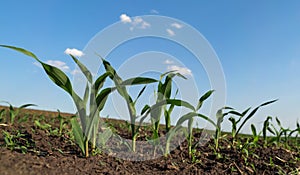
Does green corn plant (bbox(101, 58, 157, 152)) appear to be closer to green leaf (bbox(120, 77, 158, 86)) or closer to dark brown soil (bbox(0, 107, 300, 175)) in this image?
green leaf (bbox(120, 77, 158, 86))

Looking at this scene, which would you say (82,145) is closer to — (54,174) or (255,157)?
(54,174)

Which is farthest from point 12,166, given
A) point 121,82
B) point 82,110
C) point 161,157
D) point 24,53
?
point 161,157

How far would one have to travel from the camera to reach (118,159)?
2.42 metres

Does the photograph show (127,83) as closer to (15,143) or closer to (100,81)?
(100,81)

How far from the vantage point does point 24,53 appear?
2129mm

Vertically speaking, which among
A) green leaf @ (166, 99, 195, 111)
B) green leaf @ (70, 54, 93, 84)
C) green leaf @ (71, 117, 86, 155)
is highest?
green leaf @ (70, 54, 93, 84)

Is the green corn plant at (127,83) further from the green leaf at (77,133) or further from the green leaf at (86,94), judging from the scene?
the green leaf at (77,133)

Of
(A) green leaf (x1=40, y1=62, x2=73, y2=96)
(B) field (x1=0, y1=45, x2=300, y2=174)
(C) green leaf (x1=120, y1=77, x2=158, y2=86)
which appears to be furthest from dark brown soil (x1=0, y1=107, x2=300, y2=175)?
(C) green leaf (x1=120, y1=77, x2=158, y2=86)

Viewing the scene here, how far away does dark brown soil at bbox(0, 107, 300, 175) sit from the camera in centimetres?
204

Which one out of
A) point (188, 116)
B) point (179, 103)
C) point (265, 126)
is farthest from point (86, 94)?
point (265, 126)

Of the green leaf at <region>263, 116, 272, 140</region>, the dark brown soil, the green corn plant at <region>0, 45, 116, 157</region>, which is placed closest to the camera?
the dark brown soil

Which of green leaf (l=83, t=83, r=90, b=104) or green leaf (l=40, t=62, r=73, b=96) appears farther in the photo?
green leaf (l=83, t=83, r=90, b=104)

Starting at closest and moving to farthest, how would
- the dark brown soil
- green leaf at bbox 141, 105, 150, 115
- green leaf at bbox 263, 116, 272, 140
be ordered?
the dark brown soil, green leaf at bbox 141, 105, 150, 115, green leaf at bbox 263, 116, 272, 140

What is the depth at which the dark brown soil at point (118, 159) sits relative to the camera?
2.04 meters
